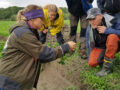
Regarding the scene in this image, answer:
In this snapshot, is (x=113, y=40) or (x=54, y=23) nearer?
(x=113, y=40)

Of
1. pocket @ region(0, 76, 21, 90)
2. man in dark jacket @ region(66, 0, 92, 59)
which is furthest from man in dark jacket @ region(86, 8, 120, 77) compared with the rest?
pocket @ region(0, 76, 21, 90)

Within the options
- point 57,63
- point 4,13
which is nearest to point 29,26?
point 57,63

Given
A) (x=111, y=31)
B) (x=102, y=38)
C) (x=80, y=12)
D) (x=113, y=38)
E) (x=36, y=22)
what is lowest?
(x=102, y=38)

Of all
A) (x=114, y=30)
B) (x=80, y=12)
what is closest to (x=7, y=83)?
(x=114, y=30)

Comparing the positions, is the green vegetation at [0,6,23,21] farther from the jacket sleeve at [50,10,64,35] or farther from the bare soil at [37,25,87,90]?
the bare soil at [37,25,87,90]

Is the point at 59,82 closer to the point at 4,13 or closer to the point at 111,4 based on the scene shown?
the point at 111,4

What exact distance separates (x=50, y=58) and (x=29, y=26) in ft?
1.60

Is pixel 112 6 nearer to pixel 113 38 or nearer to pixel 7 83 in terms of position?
pixel 113 38

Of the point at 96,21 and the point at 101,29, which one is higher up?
the point at 96,21

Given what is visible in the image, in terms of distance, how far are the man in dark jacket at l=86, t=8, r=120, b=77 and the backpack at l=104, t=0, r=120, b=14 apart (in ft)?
0.87

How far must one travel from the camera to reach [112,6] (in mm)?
3424

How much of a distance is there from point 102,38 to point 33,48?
5.89 feet

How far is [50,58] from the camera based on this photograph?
2.19 meters

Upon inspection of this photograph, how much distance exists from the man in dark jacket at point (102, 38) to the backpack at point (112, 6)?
0.87 ft
